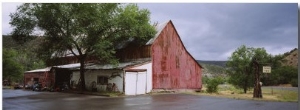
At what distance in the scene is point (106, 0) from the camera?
13.5 m

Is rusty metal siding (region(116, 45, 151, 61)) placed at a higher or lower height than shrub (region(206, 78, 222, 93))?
higher

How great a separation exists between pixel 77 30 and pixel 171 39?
27.3ft

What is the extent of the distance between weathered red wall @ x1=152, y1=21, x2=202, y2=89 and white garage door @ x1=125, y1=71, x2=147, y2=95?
4.43 feet

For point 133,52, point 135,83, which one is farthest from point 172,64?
point 135,83

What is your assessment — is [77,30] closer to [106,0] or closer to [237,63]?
[106,0]

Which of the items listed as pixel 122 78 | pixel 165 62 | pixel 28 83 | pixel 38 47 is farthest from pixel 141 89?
pixel 28 83

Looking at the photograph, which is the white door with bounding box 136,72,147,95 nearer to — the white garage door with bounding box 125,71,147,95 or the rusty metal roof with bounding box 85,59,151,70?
the white garage door with bounding box 125,71,147,95

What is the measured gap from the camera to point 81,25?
2097 centimetres

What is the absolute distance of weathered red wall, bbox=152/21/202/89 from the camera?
82.3ft

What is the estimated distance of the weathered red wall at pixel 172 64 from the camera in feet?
82.3

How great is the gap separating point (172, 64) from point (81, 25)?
8298mm

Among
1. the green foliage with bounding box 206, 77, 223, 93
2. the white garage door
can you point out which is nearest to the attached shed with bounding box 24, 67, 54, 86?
the white garage door

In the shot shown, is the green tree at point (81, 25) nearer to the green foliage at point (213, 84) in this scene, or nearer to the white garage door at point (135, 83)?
the white garage door at point (135, 83)

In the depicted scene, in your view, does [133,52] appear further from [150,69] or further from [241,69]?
[241,69]
